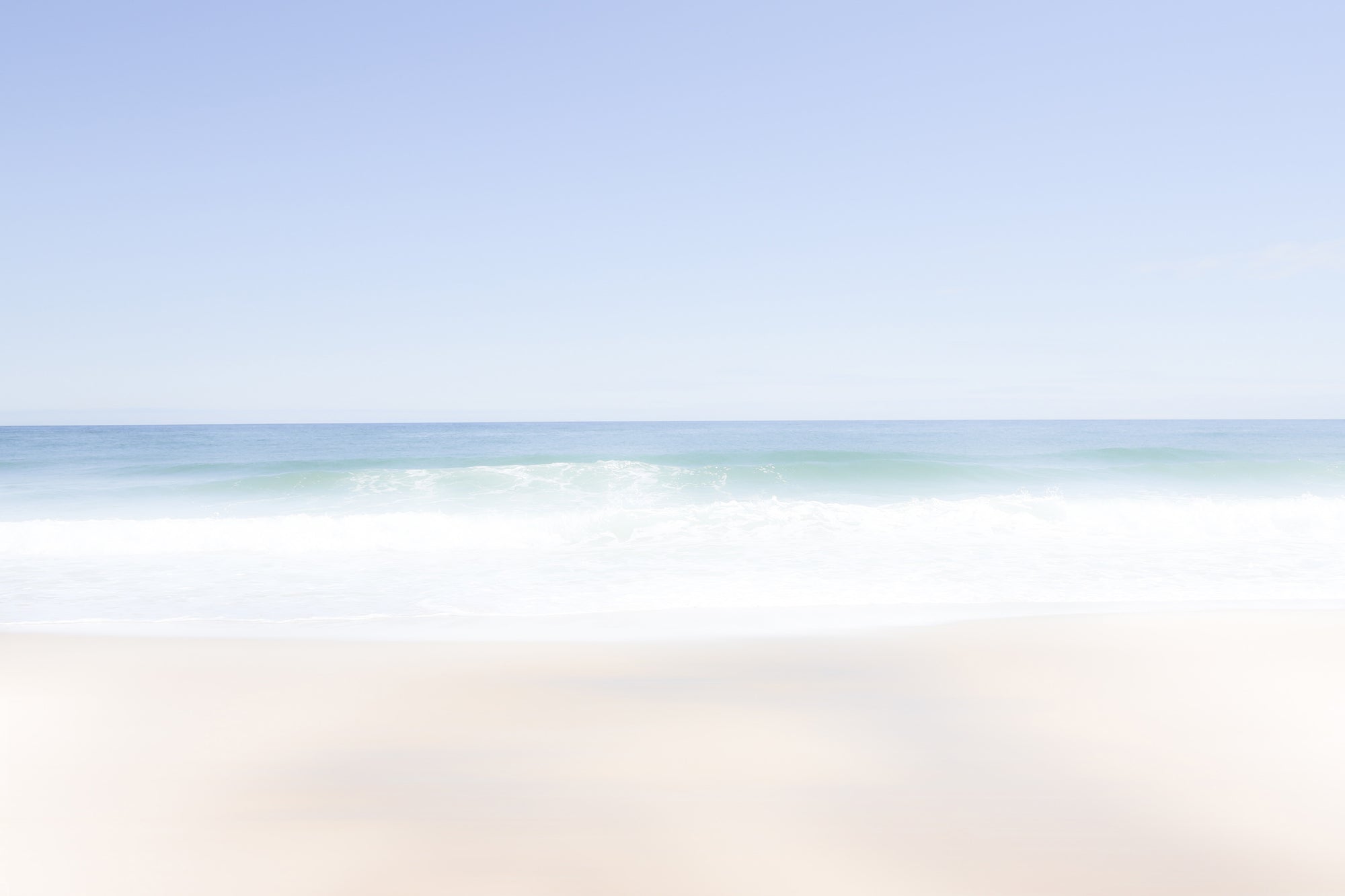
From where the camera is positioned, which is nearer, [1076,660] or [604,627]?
[1076,660]

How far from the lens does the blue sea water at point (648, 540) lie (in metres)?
7.23

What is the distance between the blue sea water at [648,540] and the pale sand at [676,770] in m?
1.30

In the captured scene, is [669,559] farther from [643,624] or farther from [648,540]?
[643,624]

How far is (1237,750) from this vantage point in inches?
154

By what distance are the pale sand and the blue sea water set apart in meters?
1.30

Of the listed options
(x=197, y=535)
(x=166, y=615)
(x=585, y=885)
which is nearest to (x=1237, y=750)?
(x=585, y=885)

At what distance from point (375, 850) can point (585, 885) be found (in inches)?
36.8

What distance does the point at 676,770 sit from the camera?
3.71m

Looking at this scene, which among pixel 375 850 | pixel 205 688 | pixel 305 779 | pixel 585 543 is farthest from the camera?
pixel 585 543

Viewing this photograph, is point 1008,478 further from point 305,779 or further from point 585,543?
point 305,779

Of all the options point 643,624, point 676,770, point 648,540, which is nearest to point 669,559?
point 648,540

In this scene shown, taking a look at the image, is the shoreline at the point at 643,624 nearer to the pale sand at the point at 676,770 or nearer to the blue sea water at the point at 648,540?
the blue sea water at the point at 648,540

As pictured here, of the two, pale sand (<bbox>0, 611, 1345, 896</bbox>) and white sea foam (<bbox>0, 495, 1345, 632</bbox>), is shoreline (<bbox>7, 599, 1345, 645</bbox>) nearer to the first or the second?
white sea foam (<bbox>0, 495, 1345, 632</bbox>)

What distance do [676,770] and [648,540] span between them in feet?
25.4
